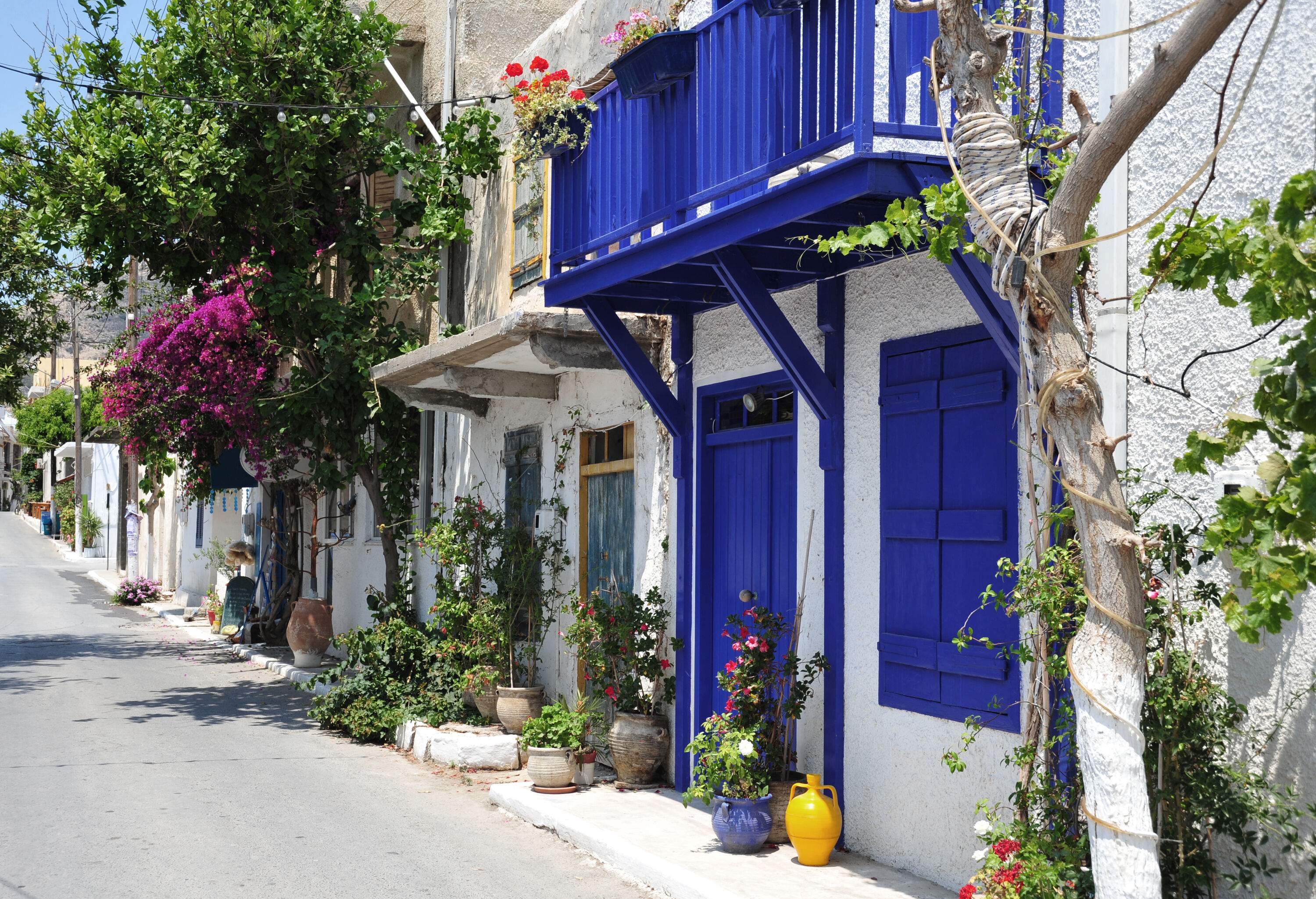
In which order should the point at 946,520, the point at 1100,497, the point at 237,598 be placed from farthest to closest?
the point at 237,598 < the point at 946,520 < the point at 1100,497

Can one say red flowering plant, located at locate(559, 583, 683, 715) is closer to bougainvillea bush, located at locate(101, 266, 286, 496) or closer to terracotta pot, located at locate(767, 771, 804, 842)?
terracotta pot, located at locate(767, 771, 804, 842)

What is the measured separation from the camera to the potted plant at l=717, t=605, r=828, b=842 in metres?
6.92

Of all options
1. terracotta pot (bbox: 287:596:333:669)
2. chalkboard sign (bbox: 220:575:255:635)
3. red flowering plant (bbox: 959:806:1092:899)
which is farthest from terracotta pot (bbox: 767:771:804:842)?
chalkboard sign (bbox: 220:575:255:635)

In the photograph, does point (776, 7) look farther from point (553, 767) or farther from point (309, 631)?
point (309, 631)

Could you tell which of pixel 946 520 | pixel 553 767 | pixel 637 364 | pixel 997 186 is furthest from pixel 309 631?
pixel 997 186

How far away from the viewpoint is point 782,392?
7719mm

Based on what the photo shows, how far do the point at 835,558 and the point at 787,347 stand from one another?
1.18m

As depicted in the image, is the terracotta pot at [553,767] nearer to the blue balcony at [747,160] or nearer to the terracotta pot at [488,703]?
the terracotta pot at [488,703]

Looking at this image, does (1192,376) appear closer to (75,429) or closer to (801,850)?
(801,850)

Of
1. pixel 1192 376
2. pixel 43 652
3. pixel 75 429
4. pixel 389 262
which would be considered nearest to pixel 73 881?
pixel 1192 376

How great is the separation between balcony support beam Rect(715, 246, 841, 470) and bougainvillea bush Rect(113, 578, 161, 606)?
24.7 meters

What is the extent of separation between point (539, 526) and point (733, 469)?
334cm

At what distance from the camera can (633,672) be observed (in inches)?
344

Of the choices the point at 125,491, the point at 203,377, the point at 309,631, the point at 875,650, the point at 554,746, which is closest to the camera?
the point at 875,650
